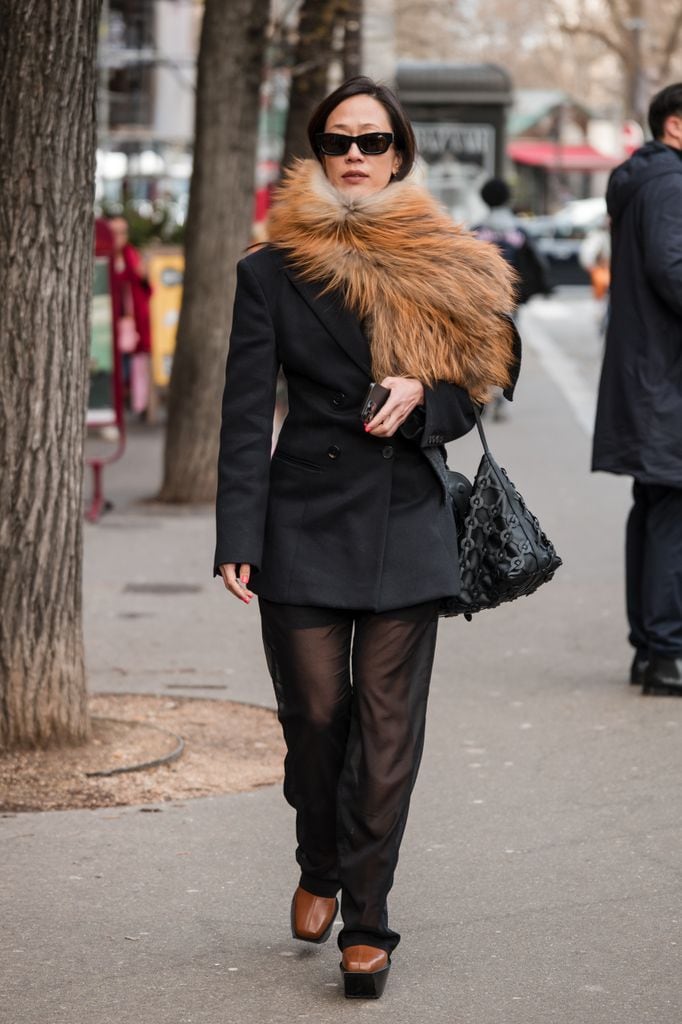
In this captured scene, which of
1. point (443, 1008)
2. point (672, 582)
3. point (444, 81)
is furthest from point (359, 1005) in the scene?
point (444, 81)

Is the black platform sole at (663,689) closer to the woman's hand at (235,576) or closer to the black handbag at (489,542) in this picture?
the black handbag at (489,542)

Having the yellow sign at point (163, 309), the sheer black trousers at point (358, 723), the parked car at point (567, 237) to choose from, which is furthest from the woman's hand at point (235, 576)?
the parked car at point (567, 237)

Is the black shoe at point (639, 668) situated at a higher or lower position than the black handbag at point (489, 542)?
lower

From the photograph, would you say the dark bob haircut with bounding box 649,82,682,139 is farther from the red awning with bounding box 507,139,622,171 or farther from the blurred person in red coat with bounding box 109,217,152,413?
the red awning with bounding box 507,139,622,171

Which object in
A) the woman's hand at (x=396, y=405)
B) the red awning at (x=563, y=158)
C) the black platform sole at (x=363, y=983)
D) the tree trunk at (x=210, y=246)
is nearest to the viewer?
the woman's hand at (x=396, y=405)

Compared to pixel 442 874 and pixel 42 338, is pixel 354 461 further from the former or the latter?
pixel 42 338

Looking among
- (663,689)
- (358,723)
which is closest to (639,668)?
(663,689)

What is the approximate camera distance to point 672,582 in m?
7.07

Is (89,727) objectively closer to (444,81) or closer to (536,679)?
(536,679)

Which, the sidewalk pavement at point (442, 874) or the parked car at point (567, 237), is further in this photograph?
the parked car at point (567, 237)

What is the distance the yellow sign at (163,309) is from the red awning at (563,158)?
56.5 m

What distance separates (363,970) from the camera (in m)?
4.19

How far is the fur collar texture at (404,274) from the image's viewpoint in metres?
4.21

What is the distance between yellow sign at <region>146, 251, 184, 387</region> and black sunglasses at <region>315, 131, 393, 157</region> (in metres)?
13.4
